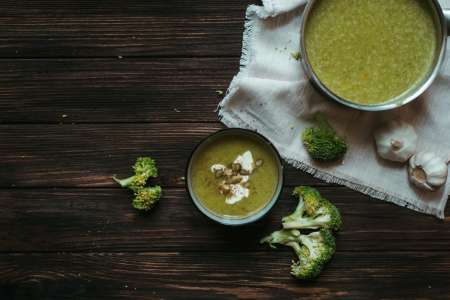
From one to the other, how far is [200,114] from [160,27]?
38 cm

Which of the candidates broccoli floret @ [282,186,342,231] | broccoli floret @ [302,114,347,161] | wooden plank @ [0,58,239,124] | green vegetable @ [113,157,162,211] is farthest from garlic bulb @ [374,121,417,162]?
green vegetable @ [113,157,162,211]

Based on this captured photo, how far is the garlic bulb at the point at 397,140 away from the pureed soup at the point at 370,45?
0.44 feet

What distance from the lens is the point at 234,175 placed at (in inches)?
85.7

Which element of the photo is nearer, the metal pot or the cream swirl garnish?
the metal pot

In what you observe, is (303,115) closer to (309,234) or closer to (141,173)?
(309,234)

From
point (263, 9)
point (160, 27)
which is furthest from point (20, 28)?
point (263, 9)

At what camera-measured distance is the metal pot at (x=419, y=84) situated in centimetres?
207

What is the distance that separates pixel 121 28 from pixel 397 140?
1.17 meters

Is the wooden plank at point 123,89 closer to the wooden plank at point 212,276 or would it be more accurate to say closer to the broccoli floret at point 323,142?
the broccoli floret at point 323,142

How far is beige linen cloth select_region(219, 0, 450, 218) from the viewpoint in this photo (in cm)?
223

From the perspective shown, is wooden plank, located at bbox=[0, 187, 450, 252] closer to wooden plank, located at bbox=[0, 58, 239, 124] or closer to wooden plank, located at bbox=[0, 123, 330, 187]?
wooden plank, located at bbox=[0, 123, 330, 187]

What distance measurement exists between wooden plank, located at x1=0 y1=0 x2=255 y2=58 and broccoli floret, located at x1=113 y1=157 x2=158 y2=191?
0.44m

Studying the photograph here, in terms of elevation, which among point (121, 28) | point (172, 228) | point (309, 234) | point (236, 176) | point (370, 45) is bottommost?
point (172, 228)

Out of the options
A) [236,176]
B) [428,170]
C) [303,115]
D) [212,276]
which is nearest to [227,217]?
[236,176]
